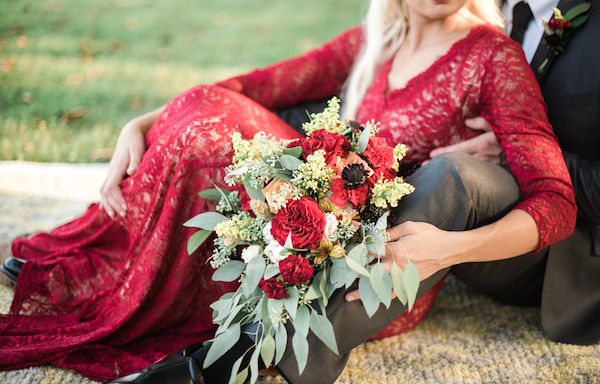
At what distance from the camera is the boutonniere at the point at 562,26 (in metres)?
2.24

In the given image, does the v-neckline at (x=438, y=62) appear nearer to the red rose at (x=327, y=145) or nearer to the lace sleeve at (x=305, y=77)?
the lace sleeve at (x=305, y=77)

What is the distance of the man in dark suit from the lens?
7.12ft

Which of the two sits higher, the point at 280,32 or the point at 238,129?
the point at 238,129

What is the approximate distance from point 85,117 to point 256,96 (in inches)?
84.8

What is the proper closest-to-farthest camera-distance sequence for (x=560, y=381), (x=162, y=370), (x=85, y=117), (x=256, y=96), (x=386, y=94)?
(x=162, y=370), (x=560, y=381), (x=386, y=94), (x=256, y=96), (x=85, y=117)

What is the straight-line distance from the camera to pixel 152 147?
2.19 meters

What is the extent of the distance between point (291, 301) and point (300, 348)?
0.43 feet

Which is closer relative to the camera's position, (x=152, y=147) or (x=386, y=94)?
(x=152, y=147)

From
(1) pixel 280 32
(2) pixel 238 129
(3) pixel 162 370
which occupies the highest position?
(2) pixel 238 129

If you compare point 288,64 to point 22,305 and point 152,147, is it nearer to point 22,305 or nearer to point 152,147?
point 152,147

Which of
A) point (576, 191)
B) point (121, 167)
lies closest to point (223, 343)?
point (121, 167)

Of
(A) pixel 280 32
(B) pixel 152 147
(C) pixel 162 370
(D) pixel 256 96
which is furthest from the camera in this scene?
(A) pixel 280 32

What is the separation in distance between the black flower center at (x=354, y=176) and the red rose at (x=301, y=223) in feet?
0.37

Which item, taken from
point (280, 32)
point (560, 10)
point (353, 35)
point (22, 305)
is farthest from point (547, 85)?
point (280, 32)
